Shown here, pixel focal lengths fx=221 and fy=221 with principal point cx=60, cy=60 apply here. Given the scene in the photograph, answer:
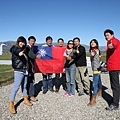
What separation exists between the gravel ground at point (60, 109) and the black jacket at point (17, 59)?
1255 millimetres

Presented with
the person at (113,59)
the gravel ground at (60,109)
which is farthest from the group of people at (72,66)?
the gravel ground at (60,109)

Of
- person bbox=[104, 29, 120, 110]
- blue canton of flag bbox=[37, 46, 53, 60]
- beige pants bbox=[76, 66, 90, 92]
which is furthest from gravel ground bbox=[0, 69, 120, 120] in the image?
blue canton of flag bbox=[37, 46, 53, 60]

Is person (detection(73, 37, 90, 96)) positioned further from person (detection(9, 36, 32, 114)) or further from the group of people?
person (detection(9, 36, 32, 114))

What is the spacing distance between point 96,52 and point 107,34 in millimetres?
1202

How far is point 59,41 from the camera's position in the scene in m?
8.73

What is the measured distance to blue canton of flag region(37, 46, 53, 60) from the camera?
884cm

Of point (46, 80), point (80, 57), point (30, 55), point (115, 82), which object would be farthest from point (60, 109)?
point (46, 80)

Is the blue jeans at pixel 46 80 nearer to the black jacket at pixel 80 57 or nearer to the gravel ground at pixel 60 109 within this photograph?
the gravel ground at pixel 60 109

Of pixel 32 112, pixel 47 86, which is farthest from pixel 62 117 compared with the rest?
pixel 47 86

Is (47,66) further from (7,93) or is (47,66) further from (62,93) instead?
(7,93)

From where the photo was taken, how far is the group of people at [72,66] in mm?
6117

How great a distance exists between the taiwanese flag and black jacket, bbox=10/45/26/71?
8.48ft

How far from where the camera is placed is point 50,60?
29.8 ft

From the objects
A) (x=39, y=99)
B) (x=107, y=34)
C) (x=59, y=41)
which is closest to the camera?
(x=107, y=34)
